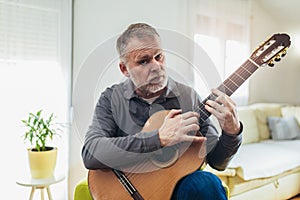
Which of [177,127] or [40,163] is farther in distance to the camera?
[40,163]

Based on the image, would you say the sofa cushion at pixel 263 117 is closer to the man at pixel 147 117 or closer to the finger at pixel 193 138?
the man at pixel 147 117

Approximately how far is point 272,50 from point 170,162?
49 cm

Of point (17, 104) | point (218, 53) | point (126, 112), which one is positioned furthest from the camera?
point (218, 53)

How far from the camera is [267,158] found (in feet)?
8.08

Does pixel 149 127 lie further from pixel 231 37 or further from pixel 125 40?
pixel 231 37

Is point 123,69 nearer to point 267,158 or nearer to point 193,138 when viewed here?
point 193,138

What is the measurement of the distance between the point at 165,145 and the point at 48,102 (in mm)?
1270

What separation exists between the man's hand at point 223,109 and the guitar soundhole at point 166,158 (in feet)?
0.55

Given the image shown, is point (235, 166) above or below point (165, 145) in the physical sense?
below

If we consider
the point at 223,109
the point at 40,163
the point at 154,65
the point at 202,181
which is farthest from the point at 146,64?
the point at 40,163

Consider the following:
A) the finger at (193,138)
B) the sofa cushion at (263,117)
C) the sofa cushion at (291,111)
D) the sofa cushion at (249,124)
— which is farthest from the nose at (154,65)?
the sofa cushion at (291,111)

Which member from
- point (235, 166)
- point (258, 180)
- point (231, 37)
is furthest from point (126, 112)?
point (231, 37)

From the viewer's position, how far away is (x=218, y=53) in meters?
2.94

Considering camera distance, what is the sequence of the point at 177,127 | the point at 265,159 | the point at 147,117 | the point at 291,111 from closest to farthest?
the point at 177,127, the point at 147,117, the point at 265,159, the point at 291,111
